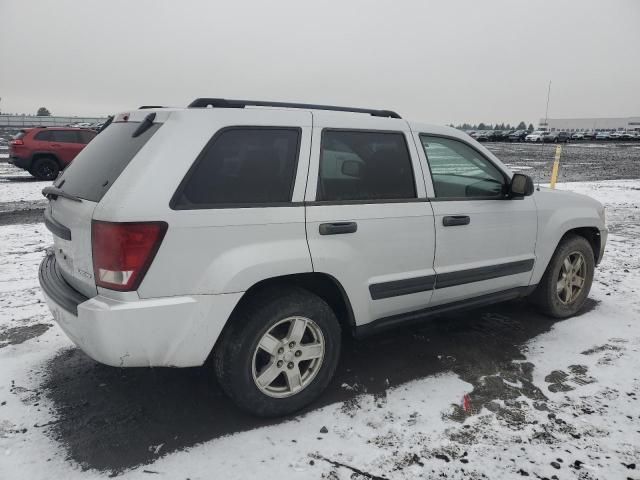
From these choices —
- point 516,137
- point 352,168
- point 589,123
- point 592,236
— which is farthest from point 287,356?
point 589,123

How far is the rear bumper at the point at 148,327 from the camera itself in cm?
240

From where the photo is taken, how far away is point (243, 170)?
2748mm

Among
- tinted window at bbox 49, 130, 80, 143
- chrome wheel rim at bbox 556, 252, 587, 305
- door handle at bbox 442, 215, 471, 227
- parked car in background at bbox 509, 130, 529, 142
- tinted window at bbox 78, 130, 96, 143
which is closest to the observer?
door handle at bbox 442, 215, 471, 227

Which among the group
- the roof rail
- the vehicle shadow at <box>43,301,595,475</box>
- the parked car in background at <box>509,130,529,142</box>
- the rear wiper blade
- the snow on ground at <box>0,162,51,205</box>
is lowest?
the vehicle shadow at <box>43,301,595,475</box>

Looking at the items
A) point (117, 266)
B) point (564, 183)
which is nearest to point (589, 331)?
point (117, 266)

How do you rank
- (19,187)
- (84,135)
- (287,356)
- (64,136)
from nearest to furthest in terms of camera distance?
1. (287,356)
2. (19,187)
3. (64,136)
4. (84,135)

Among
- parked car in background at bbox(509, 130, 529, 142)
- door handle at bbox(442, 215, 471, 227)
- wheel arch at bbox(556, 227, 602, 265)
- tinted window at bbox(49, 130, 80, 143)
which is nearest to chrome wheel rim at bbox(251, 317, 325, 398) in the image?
door handle at bbox(442, 215, 471, 227)

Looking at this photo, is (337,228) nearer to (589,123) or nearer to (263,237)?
(263,237)

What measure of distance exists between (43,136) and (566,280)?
49.6ft

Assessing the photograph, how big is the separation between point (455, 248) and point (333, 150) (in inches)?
47.2

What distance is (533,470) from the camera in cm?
247

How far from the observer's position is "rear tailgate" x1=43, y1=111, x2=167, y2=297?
8.45 feet

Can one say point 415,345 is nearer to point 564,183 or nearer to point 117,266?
point 117,266

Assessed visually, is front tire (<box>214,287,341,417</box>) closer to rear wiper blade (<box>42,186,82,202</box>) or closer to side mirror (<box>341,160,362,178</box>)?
side mirror (<box>341,160,362,178</box>)
